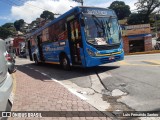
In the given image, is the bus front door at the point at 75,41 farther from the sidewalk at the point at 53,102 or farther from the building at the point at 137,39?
the building at the point at 137,39

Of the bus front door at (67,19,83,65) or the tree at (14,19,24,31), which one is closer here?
the bus front door at (67,19,83,65)

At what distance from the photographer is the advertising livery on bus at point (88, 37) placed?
966 centimetres

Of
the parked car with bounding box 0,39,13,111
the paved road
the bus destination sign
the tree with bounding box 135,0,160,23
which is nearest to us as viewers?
the parked car with bounding box 0,39,13,111

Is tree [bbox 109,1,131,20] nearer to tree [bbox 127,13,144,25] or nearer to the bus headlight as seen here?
tree [bbox 127,13,144,25]

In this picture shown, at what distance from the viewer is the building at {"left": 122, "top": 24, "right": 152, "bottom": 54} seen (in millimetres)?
30781

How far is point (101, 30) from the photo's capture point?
33.1 feet

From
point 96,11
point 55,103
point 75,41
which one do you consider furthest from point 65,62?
point 55,103

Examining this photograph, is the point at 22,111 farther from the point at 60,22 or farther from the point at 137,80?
the point at 60,22

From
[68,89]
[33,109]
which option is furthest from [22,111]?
[68,89]

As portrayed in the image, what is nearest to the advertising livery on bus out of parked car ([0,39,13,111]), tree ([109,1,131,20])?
parked car ([0,39,13,111])

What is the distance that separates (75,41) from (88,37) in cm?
91

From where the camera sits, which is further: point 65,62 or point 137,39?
point 137,39

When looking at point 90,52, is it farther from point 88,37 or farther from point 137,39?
point 137,39

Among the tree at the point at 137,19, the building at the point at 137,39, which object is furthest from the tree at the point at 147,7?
the building at the point at 137,39
